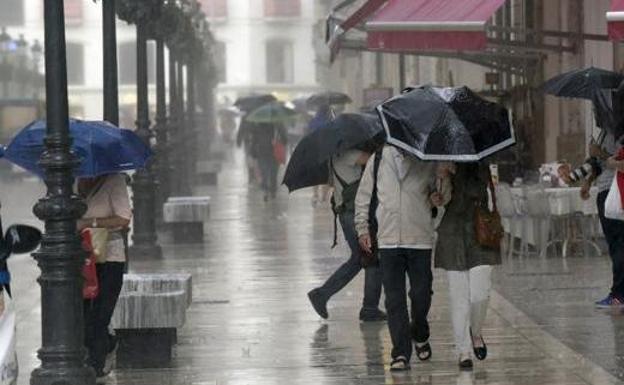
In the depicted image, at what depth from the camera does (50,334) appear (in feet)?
37.0

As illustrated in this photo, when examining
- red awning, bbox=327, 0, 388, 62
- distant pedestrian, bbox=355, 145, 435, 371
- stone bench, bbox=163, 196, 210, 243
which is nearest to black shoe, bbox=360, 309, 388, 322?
distant pedestrian, bbox=355, 145, 435, 371

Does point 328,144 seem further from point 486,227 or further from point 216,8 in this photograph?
point 216,8

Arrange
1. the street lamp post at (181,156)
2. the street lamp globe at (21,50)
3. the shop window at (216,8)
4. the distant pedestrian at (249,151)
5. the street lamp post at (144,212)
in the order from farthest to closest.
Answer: the shop window at (216,8) < the street lamp globe at (21,50) < the distant pedestrian at (249,151) < the street lamp post at (181,156) < the street lamp post at (144,212)

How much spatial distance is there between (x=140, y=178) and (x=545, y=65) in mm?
5922

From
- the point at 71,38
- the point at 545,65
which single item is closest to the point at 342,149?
the point at 545,65

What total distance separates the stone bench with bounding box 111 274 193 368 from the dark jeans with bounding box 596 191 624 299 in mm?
4413

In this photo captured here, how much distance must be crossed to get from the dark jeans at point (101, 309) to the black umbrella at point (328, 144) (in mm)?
3394

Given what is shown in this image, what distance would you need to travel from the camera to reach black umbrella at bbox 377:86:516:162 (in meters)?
12.5

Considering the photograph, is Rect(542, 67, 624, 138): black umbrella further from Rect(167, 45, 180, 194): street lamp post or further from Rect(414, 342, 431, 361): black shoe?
Rect(167, 45, 180, 194): street lamp post

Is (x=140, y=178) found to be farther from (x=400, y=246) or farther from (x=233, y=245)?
(x=400, y=246)

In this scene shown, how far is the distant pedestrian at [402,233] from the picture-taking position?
12.7m

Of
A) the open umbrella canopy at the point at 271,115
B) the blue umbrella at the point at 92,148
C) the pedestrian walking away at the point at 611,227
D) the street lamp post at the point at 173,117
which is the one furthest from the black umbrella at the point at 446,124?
the open umbrella canopy at the point at 271,115

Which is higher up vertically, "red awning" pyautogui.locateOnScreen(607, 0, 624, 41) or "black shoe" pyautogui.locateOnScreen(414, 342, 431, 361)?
"red awning" pyautogui.locateOnScreen(607, 0, 624, 41)

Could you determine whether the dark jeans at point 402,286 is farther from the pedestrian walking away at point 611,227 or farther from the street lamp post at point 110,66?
the street lamp post at point 110,66
